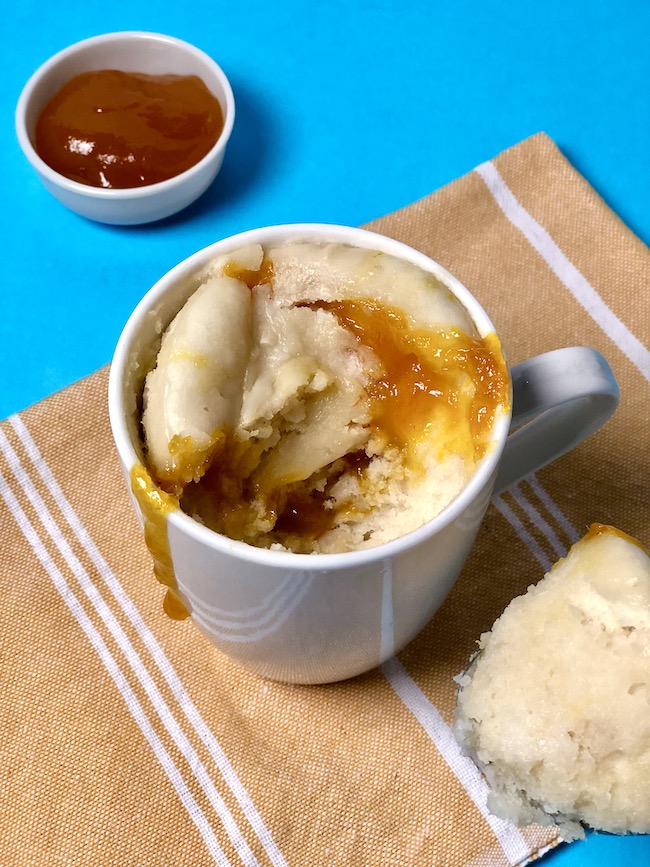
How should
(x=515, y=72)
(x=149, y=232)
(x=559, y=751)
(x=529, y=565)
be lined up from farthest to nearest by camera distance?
(x=515, y=72)
(x=149, y=232)
(x=529, y=565)
(x=559, y=751)

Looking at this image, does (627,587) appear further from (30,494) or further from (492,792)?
(30,494)

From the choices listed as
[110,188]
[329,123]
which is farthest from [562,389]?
[329,123]

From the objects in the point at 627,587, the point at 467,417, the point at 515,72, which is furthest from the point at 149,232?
the point at 627,587

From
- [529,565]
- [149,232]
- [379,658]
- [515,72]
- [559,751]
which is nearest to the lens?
[559,751]

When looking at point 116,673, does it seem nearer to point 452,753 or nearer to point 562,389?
point 452,753

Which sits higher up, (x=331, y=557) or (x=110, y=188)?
(x=331, y=557)

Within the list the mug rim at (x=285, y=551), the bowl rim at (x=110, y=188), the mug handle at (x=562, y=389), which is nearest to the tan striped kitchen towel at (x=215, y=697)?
the mug handle at (x=562, y=389)
